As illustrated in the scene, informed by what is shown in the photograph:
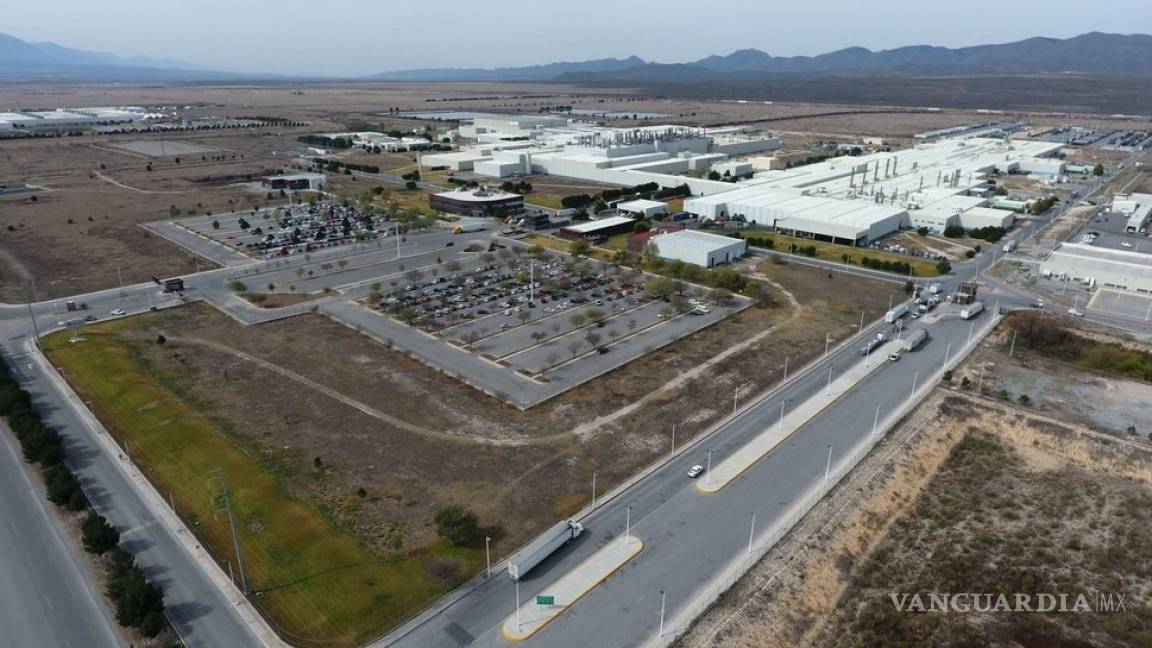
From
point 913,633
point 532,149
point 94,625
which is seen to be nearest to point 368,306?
point 94,625

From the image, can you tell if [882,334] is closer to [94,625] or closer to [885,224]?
[885,224]

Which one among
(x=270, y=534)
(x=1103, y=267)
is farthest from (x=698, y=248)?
(x=270, y=534)

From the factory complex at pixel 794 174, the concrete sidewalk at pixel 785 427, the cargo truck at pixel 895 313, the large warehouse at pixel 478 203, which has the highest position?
the factory complex at pixel 794 174

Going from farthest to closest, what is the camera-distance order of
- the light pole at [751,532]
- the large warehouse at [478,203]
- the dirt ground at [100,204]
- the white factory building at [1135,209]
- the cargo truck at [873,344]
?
the large warehouse at [478,203], the white factory building at [1135,209], the dirt ground at [100,204], the cargo truck at [873,344], the light pole at [751,532]

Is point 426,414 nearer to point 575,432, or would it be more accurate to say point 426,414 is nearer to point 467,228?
point 575,432

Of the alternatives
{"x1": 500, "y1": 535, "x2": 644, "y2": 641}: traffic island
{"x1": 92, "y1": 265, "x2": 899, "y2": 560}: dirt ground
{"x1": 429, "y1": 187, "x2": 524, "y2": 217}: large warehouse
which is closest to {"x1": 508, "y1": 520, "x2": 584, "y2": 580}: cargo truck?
{"x1": 500, "y1": 535, "x2": 644, "y2": 641}: traffic island

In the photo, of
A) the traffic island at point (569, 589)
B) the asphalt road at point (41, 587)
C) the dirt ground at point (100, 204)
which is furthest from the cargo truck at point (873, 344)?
the dirt ground at point (100, 204)

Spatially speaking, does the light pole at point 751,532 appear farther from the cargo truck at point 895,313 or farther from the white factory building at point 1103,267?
the white factory building at point 1103,267
